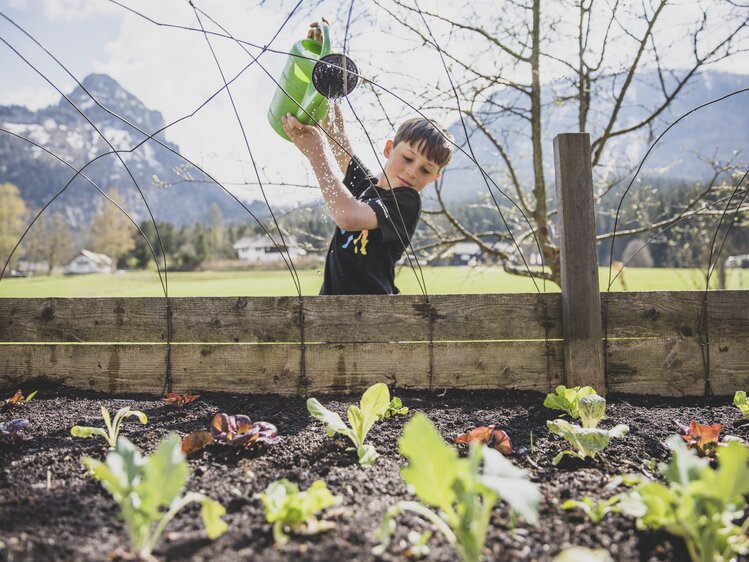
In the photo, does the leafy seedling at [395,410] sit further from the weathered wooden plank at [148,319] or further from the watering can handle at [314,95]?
the watering can handle at [314,95]

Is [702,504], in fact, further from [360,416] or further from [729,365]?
[729,365]

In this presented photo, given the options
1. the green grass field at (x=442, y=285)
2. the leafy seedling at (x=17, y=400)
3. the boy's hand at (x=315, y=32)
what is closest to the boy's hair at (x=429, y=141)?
the boy's hand at (x=315, y=32)

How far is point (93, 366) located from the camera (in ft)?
7.38

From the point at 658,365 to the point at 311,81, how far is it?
1929 millimetres

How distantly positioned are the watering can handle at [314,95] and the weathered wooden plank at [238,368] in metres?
1.03

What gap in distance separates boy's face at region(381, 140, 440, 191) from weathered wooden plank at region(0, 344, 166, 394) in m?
1.35

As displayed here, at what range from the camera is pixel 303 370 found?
7.06 feet

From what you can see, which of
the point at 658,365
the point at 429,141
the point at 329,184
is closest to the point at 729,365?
the point at 658,365

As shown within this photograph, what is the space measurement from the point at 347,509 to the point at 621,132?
13.7 feet

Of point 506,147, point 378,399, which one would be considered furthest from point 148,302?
point 506,147

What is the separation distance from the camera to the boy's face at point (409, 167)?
7.68 ft

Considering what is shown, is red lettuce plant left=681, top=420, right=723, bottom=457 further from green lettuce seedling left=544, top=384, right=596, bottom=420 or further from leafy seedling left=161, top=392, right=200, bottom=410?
leafy seedling left=161, top=392, right=200, bottom=410

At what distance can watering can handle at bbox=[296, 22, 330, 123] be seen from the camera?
2142 millimetres

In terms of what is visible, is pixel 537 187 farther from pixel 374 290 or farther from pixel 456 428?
pixel 456 428
